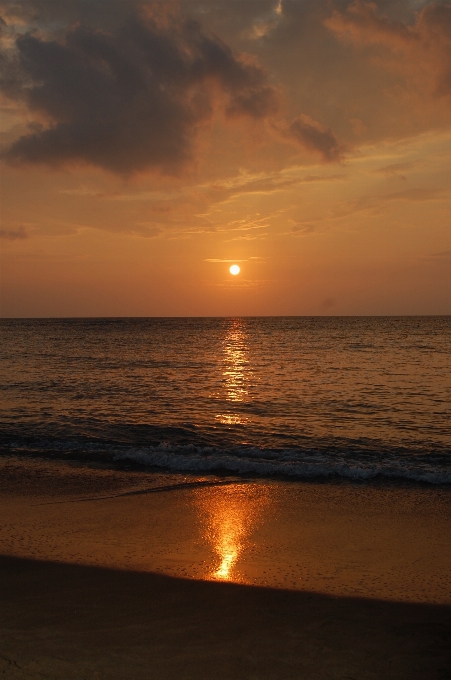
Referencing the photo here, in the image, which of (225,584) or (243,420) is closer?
(225,584)

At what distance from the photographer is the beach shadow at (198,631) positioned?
201 inches

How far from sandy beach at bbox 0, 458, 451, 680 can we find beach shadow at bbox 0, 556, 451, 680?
0.07ft

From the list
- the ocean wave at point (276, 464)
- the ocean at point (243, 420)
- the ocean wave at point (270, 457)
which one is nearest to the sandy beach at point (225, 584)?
the ocean wave at point (276, 464)

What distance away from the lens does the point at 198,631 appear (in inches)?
234

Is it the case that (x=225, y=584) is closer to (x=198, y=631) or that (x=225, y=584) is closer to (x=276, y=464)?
(x=198, y=631)

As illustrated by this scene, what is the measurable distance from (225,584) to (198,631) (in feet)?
4.01

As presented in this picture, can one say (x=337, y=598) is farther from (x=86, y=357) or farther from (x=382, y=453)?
(x=86, y=357)

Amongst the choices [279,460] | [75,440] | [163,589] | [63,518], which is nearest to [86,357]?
[75,440]

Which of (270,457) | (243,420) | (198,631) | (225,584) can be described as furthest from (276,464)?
(198,631)

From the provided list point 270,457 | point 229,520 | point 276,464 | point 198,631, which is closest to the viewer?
point 198,631

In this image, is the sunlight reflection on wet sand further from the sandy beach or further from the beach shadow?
the beach shadow

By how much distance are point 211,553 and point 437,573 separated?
3328mm

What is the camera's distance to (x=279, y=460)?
1466 cm

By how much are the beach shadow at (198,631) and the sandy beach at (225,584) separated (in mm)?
21
